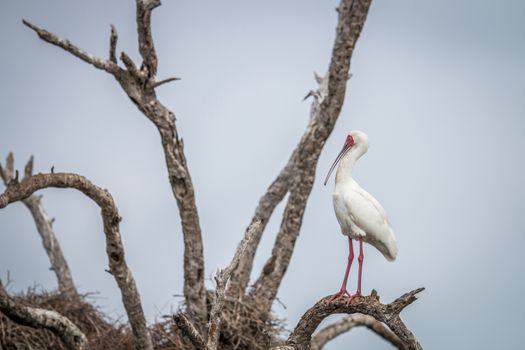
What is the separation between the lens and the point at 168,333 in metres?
10.3

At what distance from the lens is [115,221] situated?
333 inches

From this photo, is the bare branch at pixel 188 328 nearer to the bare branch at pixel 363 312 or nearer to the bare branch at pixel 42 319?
the bare branch at pixel 363 312

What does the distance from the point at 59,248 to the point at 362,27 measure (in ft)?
19.0

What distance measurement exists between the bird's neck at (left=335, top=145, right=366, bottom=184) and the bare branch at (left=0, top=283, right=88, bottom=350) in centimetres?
288

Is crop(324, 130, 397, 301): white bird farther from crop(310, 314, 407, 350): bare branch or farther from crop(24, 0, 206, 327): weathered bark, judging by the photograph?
crop(310, 314, 407, 350): bare branch

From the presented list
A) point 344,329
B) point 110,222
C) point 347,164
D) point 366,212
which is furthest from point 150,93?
point 344,329

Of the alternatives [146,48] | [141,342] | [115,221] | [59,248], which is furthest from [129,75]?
[59,248]

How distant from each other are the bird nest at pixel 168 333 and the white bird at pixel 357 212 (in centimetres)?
258

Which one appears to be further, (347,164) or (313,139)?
(313,139)

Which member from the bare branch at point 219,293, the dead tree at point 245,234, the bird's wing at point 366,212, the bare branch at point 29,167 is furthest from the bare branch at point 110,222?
the bare branch at point 29,167

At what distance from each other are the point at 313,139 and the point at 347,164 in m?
3.12

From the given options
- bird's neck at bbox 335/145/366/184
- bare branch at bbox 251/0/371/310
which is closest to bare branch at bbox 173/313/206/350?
bird's neck at bbox 335/145/366/184

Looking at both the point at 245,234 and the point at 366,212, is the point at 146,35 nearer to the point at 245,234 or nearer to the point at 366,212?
the point at 245,234

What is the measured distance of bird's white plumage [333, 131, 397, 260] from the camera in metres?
7.22
